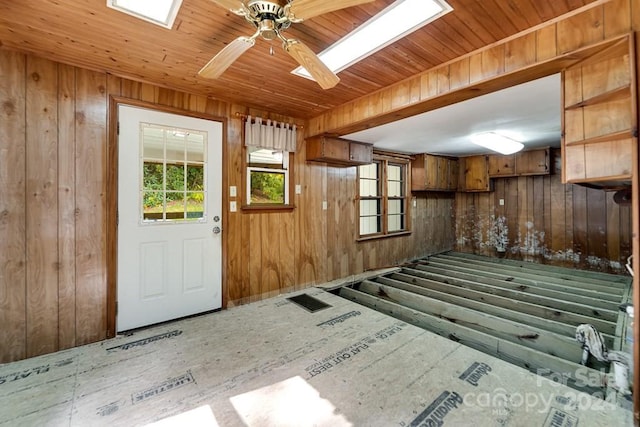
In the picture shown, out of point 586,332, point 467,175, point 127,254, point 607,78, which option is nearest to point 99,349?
point 127,254

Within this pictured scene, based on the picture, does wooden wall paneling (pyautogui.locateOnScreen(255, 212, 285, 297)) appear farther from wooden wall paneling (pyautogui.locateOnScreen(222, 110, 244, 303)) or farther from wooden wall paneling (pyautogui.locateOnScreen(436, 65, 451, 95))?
wooden wall paneling (pyautogui.locateOnScreen(436, 65, 451, 95))

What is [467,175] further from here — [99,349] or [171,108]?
[99,349]

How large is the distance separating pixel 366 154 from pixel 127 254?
320 cm

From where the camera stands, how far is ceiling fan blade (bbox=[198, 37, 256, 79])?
1.54 metres

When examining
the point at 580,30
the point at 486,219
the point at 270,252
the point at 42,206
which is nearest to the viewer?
the point at 580,30

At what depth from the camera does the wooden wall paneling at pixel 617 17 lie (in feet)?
4.74

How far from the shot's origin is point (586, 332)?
1.86 metres

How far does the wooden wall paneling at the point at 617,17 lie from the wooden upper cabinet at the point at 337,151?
2548mm

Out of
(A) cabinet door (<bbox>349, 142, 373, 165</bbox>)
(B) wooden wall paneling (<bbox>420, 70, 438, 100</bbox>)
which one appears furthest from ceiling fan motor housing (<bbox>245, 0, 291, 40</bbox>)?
(A) cabinet door (<bbox>349, 142, 373, 165</bbox>)

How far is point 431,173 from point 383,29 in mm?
3873

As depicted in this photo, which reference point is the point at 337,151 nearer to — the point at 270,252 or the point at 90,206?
the point at 270,252

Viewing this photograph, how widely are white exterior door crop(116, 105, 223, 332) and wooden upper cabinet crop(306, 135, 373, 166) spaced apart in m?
1.19

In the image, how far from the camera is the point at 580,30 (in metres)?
1.57

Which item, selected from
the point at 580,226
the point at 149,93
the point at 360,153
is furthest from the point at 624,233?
the point at 149,93
